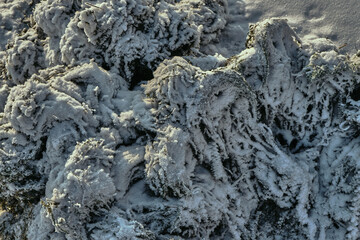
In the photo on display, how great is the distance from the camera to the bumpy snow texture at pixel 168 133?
5.70 feet

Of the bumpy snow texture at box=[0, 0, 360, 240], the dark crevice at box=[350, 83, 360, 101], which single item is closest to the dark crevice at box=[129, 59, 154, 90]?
the bumpy snow texture at box=[0, 0, 360, 240]

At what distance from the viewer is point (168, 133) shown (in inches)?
70.9

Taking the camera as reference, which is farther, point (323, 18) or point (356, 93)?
point (323, 18)

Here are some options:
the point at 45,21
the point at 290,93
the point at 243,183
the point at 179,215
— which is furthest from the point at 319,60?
the point at 45,21

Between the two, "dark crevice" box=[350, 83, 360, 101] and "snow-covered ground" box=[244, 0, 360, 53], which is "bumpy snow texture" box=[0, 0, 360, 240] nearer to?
"dark crevice" box=[350, 83, 360, 101]

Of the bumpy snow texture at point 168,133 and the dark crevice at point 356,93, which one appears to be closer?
the bumpy snow texture at point 168,133

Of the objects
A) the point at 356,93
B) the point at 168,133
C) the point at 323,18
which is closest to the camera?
the point at 168,133

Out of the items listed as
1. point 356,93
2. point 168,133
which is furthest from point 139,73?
point 356,93

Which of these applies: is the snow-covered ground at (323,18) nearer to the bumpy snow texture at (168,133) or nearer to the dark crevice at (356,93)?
the bumpy snow texture at (168,133)

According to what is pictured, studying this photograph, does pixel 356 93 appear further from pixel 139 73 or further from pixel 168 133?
pixel 139 73

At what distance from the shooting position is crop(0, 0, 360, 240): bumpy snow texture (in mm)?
1738

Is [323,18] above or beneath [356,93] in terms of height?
above

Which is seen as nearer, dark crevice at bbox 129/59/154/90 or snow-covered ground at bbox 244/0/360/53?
dark crevice at bbox 129/59/154/90

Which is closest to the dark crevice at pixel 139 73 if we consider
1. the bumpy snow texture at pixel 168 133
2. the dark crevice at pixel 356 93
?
the bumpy snow texture at pixel 168 133
